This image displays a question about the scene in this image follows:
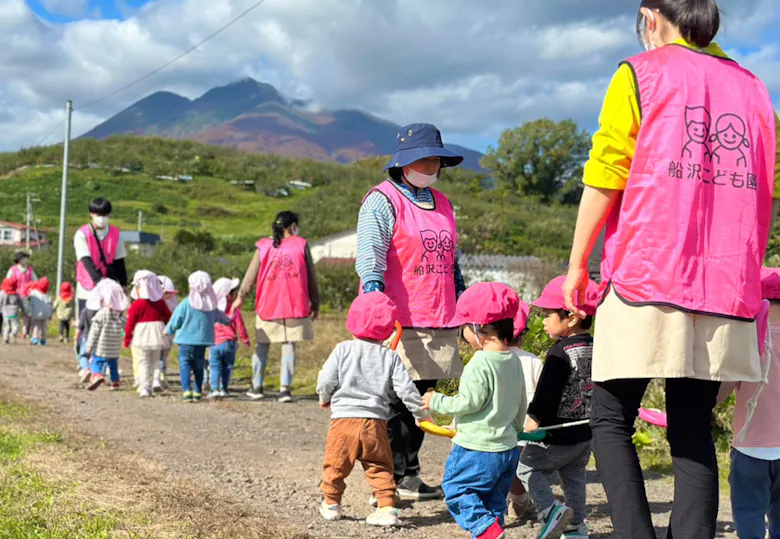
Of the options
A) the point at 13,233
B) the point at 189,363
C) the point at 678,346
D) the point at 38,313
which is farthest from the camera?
the point at 13,233

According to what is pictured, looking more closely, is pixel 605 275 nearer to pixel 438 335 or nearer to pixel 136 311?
pixel 438 335

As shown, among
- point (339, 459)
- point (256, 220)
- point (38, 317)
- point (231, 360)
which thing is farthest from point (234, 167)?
point (339, 459)

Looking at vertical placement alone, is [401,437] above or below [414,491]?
above

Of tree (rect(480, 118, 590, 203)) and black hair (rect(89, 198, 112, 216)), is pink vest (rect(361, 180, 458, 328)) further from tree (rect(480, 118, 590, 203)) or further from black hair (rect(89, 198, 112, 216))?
tree (rect(480, 118, 590, 203))

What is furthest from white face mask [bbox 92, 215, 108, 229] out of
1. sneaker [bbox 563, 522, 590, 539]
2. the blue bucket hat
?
sneaker [bbox 563, 522, 590, 539]

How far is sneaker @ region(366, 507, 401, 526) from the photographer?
4469 mm

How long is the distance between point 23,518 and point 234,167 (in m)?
89.4

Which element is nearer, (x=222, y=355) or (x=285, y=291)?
(x=285, y=291)

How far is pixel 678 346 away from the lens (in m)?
2.80

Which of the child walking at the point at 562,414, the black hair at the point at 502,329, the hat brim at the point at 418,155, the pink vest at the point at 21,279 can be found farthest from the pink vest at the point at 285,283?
the pink vest at the point at 21,279

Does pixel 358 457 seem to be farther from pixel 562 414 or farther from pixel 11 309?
pixel 11 309

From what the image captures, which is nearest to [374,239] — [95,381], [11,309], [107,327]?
[107,327]

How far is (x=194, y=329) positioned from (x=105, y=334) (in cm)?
121

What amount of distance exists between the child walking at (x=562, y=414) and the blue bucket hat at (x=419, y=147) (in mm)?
1024
